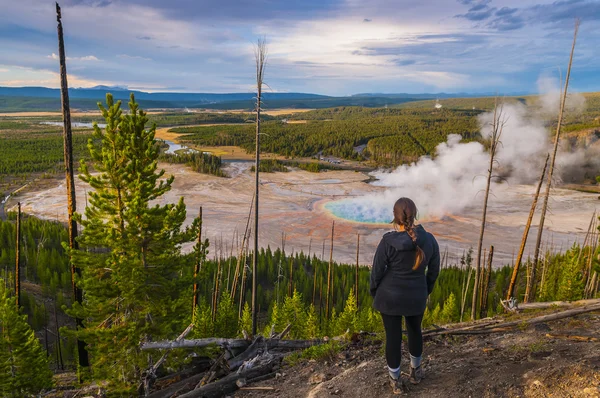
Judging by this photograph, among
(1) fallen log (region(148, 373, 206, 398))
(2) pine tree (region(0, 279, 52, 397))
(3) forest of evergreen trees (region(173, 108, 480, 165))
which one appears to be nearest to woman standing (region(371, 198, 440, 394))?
(1) fallen log (region(148, 373, 206, 398))

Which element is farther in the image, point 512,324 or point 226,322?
point 226,322

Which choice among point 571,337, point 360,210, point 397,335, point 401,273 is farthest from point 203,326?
point 360,210

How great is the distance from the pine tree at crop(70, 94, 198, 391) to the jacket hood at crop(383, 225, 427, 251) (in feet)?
26.5

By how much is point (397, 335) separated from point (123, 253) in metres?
8.88

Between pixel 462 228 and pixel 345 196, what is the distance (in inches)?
811

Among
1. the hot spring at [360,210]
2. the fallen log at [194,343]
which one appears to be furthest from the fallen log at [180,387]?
the hot spring at [360,210]

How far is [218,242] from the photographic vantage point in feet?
152

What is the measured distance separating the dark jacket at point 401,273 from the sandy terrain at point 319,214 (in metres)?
34.1

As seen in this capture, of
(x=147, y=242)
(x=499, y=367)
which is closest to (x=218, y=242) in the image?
(x=147, y=242)

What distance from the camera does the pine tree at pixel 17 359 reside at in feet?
47.9

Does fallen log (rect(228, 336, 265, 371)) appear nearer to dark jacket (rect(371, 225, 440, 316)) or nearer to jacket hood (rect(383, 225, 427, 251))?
dark jacket (rect(371, 225, 440, 316))

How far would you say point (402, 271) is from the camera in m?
5.06

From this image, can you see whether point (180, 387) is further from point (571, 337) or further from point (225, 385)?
point (571, 337)

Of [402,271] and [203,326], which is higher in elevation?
[402,271]
